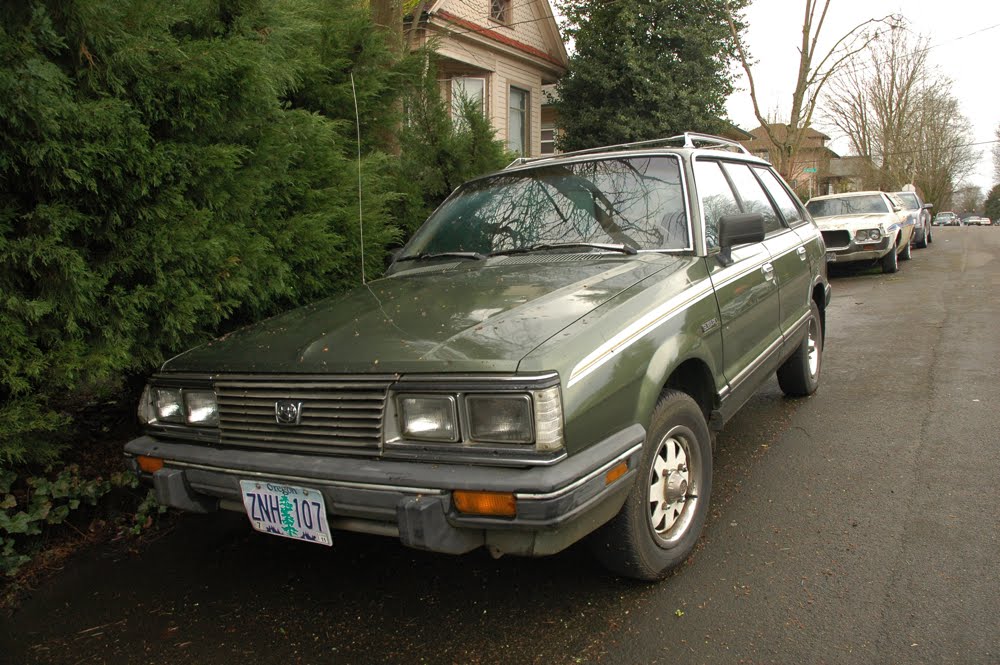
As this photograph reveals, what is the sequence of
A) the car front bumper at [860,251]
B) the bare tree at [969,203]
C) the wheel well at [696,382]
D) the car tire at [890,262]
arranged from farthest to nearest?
the bare tree at [969,203]
the car tire at [890,262]
the car front bumper at [860,251]
the wheel well at [696,382]

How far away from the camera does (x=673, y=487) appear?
287cm

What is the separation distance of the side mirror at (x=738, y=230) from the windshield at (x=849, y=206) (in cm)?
1182

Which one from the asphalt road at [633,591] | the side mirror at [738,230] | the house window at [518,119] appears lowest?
the asphalt road at [633,591]

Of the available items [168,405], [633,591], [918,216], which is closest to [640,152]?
[633,591]

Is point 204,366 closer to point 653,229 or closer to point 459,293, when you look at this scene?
point 459,293

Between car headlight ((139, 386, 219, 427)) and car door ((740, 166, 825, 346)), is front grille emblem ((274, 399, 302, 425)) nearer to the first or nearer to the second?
car headlight ((139, 386, 219, 427))

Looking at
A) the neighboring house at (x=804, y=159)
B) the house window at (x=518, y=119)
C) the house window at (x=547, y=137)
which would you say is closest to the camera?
the house window at (x=518, y=119)

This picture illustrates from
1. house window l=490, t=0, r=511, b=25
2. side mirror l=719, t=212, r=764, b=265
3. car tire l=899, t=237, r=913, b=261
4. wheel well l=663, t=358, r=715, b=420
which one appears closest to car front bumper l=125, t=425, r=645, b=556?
wheel well l=663, t=358, r=715, b=420

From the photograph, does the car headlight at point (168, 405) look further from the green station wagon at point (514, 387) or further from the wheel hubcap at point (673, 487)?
the wheel hubcap at point (673, 487)

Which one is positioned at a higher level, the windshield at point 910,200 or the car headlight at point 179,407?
the windshield at point 910,200

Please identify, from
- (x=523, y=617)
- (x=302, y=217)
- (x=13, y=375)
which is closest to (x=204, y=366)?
(x=13, y=375)

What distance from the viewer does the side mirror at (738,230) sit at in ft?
11.1

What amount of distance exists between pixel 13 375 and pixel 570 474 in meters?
2.44

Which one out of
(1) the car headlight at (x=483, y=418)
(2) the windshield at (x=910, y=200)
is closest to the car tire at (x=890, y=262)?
(2) the windshield at (x=910, y=200)
